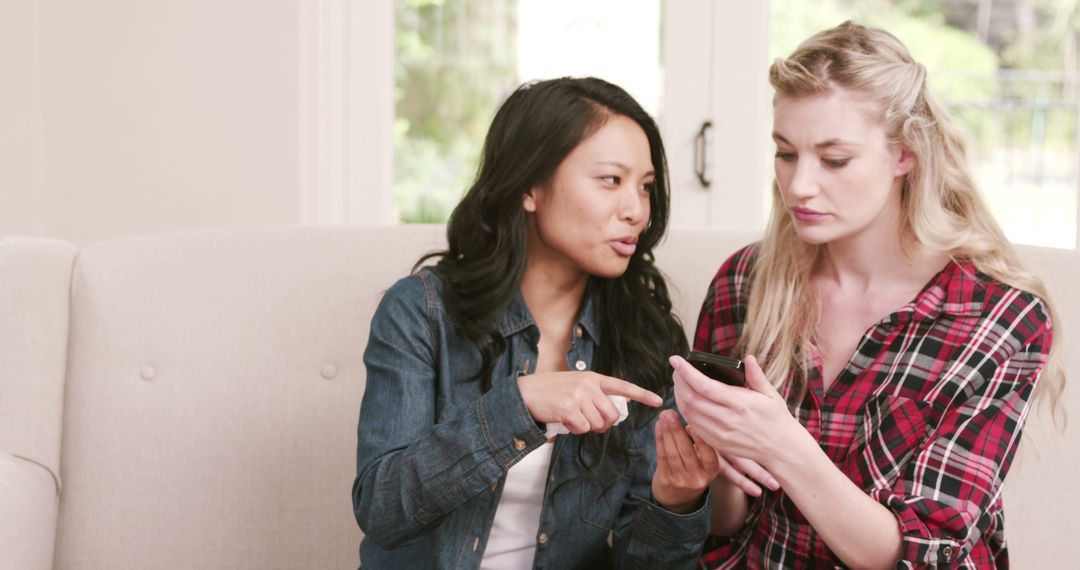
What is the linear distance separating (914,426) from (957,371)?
0.30 ft

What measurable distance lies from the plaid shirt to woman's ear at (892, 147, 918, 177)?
0.15m

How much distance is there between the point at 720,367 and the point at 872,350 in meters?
0.33

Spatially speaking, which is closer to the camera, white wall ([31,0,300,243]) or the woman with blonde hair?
the woman with blonde hair

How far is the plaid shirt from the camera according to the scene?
4.71ft

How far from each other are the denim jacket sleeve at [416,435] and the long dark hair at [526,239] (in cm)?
7

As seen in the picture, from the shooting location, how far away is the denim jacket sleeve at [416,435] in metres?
1.42

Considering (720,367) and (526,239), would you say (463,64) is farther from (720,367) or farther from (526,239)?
(720,367)

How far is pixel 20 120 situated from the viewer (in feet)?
9.72

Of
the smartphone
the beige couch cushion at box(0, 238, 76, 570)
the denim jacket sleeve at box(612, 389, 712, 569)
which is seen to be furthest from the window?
the smartphone

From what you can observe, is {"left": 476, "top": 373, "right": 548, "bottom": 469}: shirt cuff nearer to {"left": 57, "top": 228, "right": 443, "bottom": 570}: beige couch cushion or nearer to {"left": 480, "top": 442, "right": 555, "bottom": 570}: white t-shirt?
{"left": 480, "top": 442, "right": 555, "bottom": 570}: white t-shirt

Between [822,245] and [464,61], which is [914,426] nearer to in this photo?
[822,245]

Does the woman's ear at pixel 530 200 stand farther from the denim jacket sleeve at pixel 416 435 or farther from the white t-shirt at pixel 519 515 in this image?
the white t-shirt at pixel 519 515

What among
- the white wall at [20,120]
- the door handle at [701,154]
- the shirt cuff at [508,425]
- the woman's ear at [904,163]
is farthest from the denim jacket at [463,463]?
the white wall at [20,120]

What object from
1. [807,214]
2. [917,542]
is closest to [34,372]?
[807,214]
